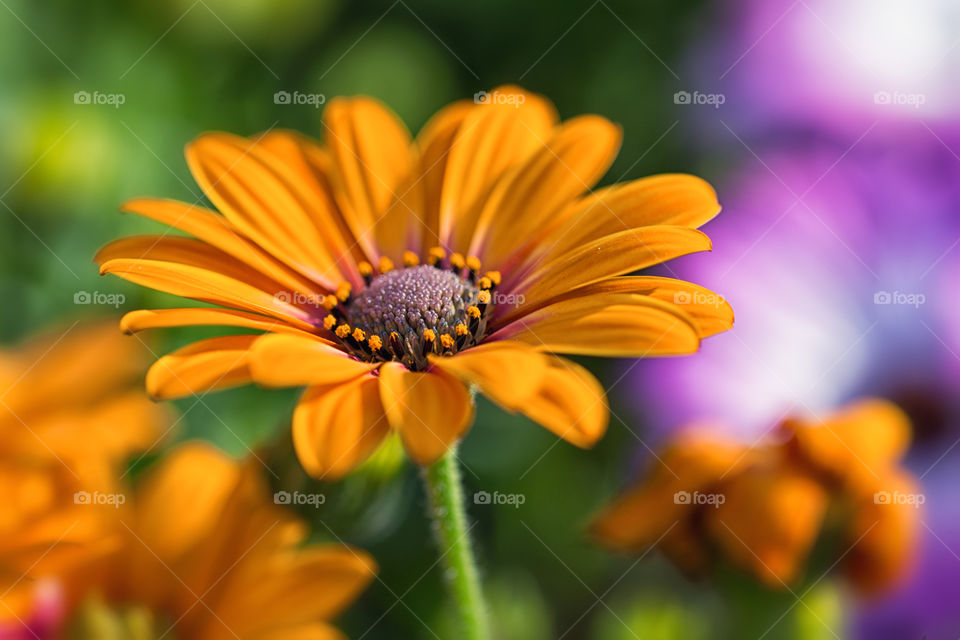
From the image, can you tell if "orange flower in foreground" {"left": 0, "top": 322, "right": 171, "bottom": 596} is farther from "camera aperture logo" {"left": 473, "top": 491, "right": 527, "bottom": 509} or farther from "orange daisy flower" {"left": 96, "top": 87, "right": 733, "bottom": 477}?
"camera aperture logo" {"left": 473, "top": 491, "right": 527, "bottom": 509}

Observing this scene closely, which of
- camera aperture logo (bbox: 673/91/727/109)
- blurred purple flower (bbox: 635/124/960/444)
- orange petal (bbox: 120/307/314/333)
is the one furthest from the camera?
camera aperture logo (bbox: 673/91/727/109)

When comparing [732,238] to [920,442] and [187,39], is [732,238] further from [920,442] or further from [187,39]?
[187,39]

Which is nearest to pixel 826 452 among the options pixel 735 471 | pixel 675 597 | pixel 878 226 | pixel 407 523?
pixel 735 471

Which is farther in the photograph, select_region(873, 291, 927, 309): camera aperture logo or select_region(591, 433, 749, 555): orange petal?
select_region(873, 291, 927, 309): camera aperture logo

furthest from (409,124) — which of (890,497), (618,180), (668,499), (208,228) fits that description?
(890,497)

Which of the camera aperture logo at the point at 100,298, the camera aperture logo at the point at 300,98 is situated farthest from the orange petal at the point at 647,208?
the camera aperture logo at the point at 300,98

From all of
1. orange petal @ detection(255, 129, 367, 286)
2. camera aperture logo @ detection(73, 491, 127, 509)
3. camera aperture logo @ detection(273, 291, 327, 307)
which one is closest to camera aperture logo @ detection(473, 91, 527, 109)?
orange petal @ detection(255, 129, 367, 286)
